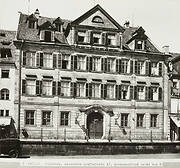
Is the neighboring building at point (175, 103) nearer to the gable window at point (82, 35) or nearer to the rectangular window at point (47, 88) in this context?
the gable window at point (82, 35)

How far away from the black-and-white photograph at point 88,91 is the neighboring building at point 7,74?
0.03 metres

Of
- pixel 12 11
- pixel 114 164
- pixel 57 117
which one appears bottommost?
pixel 114 164

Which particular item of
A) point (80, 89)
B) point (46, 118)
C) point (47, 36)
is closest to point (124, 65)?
point (80, 89)

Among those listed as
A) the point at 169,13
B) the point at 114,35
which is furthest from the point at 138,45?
the point at 169,13

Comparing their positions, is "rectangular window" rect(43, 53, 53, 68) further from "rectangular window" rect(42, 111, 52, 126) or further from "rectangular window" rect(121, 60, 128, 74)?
"rectangular window" rect(121, 60, 128, 74)

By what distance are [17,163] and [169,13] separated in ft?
12.5

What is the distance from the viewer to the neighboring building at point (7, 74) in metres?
9.48

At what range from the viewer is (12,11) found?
6.67m

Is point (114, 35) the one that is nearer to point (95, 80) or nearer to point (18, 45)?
point (95, 80)

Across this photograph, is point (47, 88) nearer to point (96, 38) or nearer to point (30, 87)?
point (30, 87)

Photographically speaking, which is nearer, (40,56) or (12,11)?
(12,11)

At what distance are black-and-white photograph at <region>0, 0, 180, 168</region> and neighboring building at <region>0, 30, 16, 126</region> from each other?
26 mm

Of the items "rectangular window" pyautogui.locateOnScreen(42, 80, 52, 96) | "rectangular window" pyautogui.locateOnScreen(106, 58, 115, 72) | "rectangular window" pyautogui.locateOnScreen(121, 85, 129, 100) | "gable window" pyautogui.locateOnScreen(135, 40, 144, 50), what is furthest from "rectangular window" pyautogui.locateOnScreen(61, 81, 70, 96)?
"gable window" pyautogui.locateOnScreen(135, 40, 144, 50)

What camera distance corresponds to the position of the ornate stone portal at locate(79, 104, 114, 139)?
34.9 ft
